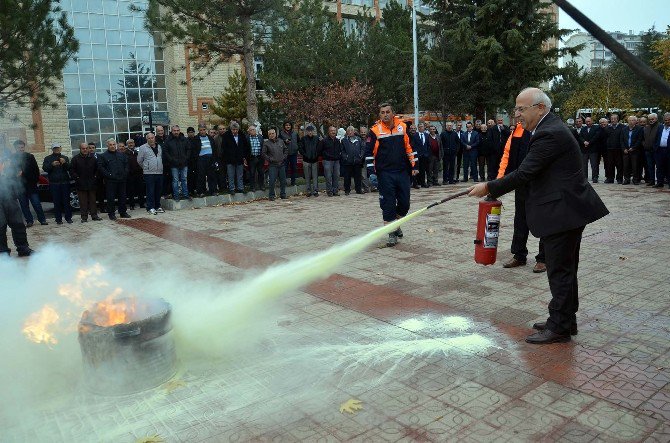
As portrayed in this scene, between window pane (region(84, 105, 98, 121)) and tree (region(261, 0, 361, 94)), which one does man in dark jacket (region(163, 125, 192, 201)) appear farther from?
window pane (region(84, 105, 98, 121))

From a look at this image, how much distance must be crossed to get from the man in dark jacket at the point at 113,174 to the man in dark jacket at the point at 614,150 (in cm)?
1431

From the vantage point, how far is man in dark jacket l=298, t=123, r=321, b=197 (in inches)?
639

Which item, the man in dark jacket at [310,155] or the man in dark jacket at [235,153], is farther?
the man in dark jacket at [310,155]

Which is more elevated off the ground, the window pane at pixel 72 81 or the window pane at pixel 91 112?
the window pane at pixel 72 81

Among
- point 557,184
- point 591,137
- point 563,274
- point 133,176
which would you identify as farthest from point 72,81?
point 563,274

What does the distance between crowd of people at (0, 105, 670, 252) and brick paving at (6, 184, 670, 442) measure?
601 cm

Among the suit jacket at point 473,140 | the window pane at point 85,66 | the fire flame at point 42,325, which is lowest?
the fire flame at point 42,325

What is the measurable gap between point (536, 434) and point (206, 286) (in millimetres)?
4575

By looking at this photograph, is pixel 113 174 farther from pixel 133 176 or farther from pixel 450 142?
pixel 450 142

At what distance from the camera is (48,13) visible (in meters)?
14.0

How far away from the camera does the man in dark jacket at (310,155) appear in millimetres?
16219

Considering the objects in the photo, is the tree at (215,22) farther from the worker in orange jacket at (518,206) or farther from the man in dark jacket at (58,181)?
the worker in orange jacket at (518,206)

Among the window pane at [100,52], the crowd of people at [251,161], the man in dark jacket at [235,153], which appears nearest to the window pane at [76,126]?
the window pane at [100,52]

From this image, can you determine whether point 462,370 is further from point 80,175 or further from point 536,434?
point 80,175
